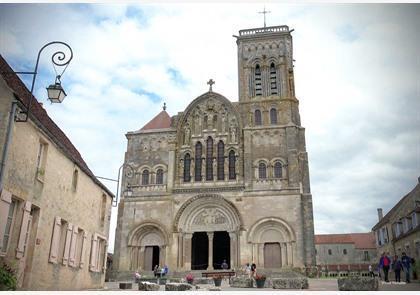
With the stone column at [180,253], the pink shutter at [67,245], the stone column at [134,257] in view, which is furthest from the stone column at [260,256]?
the pink shutter at [67,245]

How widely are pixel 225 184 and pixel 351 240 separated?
39.2m

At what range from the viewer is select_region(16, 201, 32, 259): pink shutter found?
410 inches

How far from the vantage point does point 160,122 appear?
1235 inches

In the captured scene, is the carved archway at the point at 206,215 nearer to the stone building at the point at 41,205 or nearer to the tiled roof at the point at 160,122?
the tiled roof at the point at 160,122

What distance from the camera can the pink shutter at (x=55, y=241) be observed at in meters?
12.3

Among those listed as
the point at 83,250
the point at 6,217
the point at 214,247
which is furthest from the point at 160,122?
the point at 6,217

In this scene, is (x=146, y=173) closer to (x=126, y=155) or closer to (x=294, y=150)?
(x=126, y=155)

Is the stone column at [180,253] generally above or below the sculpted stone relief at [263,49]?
below

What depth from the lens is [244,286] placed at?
15.1 m

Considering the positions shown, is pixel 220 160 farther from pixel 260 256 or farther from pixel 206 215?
pixel 260 256

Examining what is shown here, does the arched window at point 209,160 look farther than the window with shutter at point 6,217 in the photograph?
Yes

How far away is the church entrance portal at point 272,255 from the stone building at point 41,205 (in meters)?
12.0

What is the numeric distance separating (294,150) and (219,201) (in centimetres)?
595

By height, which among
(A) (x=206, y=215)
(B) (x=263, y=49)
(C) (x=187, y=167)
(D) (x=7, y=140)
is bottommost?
(D) (x=7, y=140)
